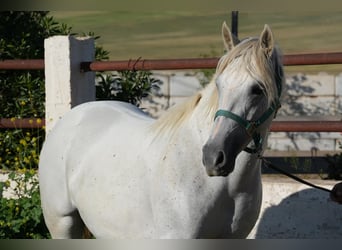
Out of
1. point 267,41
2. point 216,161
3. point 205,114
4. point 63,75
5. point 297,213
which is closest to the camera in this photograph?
point 216,161

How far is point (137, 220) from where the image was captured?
4312mm

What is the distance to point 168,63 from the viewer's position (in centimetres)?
624

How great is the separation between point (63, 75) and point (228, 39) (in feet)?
8.62

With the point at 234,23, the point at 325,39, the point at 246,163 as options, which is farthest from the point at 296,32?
the point at 246,163

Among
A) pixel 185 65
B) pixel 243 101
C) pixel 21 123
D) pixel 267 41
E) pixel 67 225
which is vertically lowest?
pixel 67 225

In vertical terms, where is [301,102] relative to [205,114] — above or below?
below

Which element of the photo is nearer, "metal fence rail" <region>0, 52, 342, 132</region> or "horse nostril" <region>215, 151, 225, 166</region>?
"horse nostril" <region>215, 151, 225, 166</region>

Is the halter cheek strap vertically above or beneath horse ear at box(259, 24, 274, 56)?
beneath

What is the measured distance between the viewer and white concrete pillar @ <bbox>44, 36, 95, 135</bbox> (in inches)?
255

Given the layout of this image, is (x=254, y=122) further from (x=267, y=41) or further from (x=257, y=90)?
(x=267, y=41)

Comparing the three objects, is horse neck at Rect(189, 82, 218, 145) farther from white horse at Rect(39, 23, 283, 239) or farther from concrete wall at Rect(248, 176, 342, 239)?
concrete wall at Rect(248, 176, 342, 239)

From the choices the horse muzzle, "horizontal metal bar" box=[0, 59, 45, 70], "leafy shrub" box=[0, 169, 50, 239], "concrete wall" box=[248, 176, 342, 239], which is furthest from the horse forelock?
"horizontal metal bar" box=[0, 59, 45, 70]

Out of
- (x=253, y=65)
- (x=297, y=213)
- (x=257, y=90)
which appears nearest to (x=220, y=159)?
(x=257, y=90)

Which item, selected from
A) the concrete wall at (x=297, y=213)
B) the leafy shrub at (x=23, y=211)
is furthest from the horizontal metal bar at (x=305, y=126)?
the leafy shrub at (x=23, y=211)
